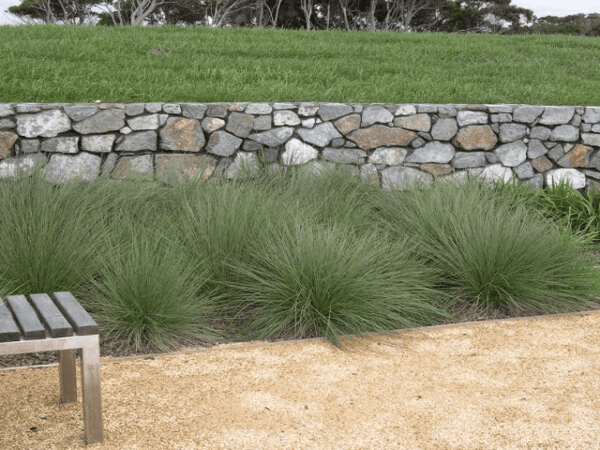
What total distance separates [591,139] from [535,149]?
770mm

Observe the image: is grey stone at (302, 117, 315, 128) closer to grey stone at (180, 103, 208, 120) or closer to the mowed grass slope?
the mowed grass slope

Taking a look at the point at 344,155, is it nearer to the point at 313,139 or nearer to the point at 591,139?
the point at 313,139

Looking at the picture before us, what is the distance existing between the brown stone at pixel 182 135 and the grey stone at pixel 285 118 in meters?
0.82

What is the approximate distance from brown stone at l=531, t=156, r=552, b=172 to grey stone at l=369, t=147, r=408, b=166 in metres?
1.71

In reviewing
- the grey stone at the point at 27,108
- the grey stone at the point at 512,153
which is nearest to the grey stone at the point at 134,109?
the grey stone at the point at 27,108

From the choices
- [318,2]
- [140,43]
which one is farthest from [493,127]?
[318,2]

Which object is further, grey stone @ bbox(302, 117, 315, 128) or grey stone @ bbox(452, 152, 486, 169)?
grey stone @ bbox(452, 152, 486, 169)

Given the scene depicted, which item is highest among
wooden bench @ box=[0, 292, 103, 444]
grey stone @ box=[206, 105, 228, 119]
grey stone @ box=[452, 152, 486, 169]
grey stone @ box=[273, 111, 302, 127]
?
grey stone @ box=[206, 105, 228, 119]

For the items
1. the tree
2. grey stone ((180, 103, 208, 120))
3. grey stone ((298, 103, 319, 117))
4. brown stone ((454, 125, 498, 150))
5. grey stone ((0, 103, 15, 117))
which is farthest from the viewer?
the tree

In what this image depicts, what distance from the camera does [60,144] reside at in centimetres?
693

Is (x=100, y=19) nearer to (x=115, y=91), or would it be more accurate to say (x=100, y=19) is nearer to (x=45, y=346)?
(x=115, y=91)

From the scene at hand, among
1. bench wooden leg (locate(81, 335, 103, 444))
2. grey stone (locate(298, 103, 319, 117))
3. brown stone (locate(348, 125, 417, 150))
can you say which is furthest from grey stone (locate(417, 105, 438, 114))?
bench wooden leg (locate(81, 335, 103, 444))

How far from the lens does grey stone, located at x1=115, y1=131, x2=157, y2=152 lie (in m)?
7.07

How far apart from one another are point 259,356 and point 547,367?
166 centimetres
